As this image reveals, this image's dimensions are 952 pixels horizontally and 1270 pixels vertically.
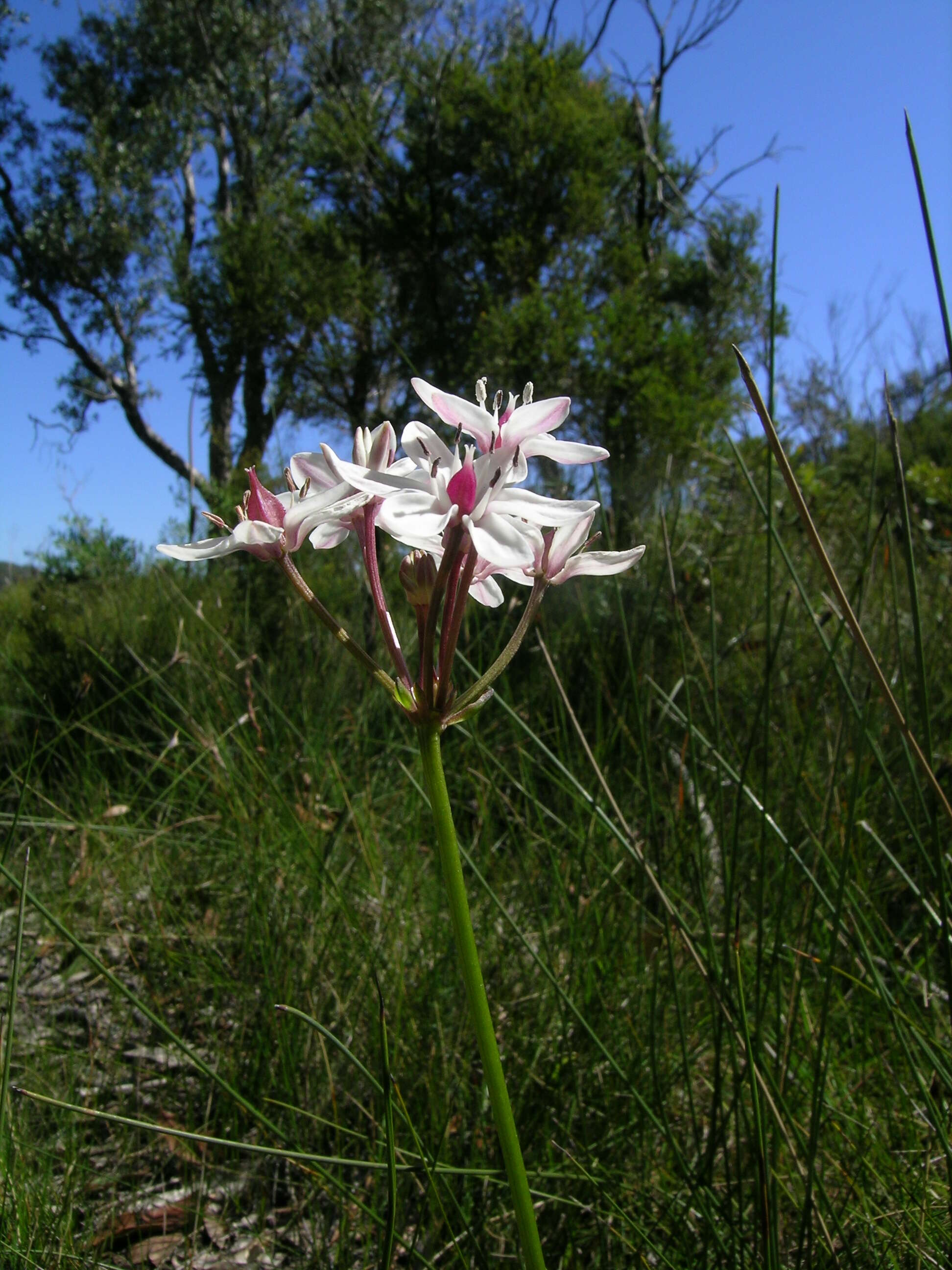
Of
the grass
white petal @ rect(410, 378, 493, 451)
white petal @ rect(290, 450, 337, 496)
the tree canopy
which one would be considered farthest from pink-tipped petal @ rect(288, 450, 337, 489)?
the tree canopy

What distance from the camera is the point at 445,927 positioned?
1557mm

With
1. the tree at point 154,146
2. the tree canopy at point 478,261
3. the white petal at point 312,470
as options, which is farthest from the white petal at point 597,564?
the tree at point 154,146

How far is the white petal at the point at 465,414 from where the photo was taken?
0.68 m

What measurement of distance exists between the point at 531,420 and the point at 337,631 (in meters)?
0.25

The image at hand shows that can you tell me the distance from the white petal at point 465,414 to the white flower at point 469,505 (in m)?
0.02

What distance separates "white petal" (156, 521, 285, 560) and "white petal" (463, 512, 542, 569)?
0.19 metres

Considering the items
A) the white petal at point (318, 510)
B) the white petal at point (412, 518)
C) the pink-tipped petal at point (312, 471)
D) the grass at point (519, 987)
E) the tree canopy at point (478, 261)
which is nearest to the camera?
the white petal at point (412, 518)

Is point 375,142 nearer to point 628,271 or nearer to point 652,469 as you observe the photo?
point 628,271

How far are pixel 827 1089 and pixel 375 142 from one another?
7967 millimetres

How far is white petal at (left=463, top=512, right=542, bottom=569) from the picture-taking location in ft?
1.81

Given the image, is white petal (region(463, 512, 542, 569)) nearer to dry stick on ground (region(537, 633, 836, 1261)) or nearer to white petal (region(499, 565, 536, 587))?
white petal (region(499, 565, 536, 587))

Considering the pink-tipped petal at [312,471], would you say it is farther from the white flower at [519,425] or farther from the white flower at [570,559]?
the white flower at [570,559]

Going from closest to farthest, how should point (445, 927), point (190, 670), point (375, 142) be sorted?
point (445, 927) → point (190, 670) → point (375, 142)

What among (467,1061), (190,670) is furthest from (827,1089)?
(190,670)
